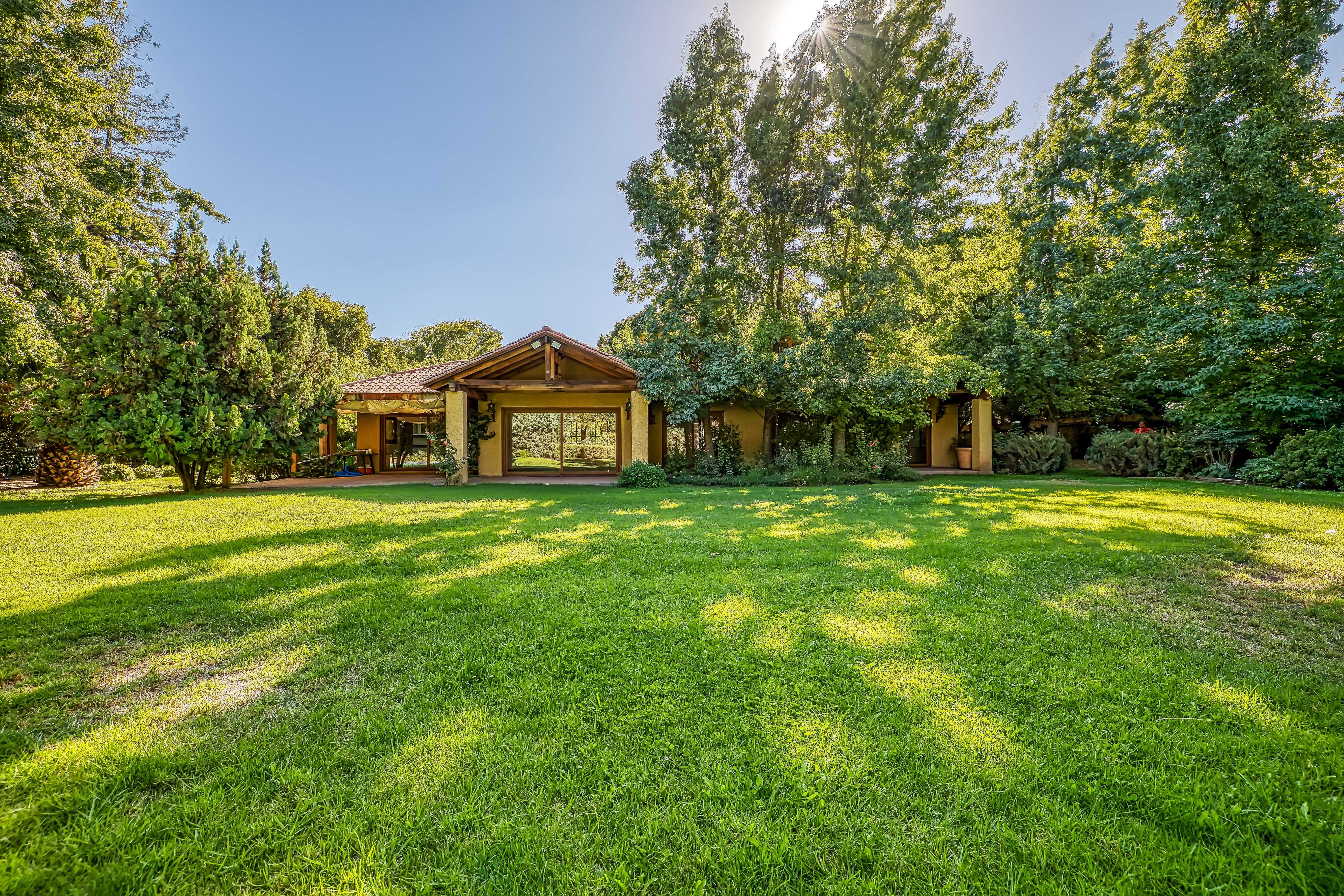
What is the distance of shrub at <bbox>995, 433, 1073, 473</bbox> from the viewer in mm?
15570

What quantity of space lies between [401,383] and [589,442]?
6.56 meters

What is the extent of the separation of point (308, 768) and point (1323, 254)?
741 inches

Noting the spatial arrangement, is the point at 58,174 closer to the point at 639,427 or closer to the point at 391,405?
the point at 391,405

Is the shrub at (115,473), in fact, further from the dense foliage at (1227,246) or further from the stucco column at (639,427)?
the dense foliage at (1227,246)

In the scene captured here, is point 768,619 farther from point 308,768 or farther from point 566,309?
point 566,309

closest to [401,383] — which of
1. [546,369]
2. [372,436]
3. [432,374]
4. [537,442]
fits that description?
[432,374]

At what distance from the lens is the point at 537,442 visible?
17.0 m

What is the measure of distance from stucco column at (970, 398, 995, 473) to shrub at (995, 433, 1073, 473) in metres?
0.35

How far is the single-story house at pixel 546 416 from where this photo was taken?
1345 centimetres

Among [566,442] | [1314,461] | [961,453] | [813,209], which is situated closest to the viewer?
[1314,461]

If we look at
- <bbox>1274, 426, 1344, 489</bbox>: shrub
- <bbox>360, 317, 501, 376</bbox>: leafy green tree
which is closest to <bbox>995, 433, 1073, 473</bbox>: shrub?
<bbox>1274, 426, 1344, 489</bbox>: shrub

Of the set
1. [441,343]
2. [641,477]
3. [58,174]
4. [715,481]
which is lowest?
[715,481]

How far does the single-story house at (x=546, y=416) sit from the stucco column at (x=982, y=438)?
0.11ft

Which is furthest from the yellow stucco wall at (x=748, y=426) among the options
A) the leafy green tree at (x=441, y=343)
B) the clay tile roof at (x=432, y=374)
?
the leafy green tree at (x=441, y=343)
